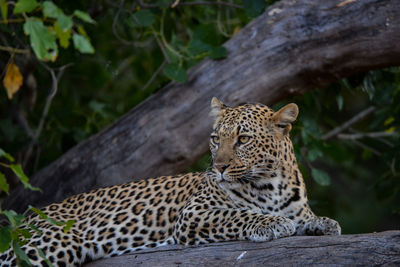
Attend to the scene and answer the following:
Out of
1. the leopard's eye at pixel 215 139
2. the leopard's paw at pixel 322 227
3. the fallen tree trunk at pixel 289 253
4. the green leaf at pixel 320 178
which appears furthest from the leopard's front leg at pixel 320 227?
the green leaf at pixel 320 178

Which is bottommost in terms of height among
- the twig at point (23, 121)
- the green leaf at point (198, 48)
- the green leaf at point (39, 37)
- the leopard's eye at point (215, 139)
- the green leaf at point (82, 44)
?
the leopard's eye at point (215, 139)

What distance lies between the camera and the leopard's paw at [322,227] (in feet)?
22.0

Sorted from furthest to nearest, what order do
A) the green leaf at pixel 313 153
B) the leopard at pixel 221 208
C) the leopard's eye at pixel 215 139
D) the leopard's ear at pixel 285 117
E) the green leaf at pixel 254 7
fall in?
the green leaf at pixel 313 153 < the green leaf at pixel 254 7 < the leopard's eye at pixel 215 139 < the leopard's ear at pixel 285 117 < the leopard at pixel 221 208

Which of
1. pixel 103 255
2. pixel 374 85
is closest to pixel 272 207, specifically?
pixel 103 255

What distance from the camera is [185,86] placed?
920 cm

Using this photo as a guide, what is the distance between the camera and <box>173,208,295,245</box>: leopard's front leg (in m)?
6.43

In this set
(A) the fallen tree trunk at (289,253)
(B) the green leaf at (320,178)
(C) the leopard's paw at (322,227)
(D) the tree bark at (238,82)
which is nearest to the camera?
(A) the fallen tree trunk at (289,253)

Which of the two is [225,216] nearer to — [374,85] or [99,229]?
[99,229]

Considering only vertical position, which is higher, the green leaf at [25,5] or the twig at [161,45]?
the green leaf at [25,5]

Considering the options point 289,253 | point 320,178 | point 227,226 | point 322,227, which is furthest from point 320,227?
point 320,178

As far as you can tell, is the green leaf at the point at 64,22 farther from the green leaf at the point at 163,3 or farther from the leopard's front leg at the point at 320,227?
the green leaf at the point at 163,3

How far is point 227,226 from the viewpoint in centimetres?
691

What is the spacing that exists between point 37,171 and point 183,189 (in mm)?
2761

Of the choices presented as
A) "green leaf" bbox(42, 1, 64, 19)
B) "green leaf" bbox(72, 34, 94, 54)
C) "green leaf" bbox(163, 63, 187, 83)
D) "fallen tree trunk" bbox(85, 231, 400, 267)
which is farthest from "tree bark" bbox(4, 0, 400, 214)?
"green leaf" bbox(42, 1, 64, 19)
